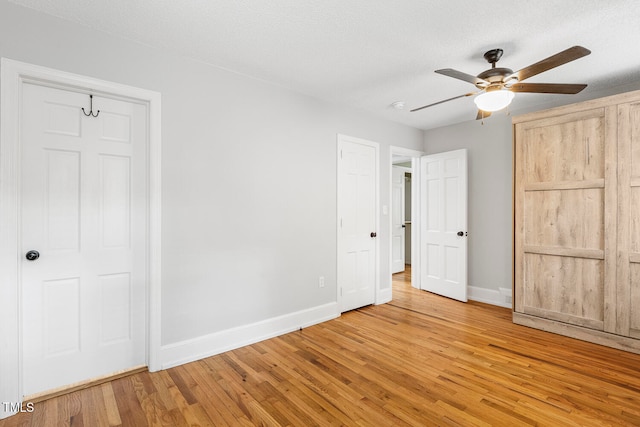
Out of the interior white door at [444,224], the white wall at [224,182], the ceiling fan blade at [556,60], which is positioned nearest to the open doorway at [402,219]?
the interior white door at [444,224]

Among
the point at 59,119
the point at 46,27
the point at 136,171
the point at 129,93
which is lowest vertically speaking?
the point at 136,171

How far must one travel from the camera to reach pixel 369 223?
4199mm

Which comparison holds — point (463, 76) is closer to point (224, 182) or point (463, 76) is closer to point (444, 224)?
point (224, 182)

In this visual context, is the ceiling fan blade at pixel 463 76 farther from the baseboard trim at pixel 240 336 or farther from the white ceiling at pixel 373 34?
the baseboard trim at pixel 240 336

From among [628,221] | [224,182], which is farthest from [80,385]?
[628,221]

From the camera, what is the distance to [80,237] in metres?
2.26

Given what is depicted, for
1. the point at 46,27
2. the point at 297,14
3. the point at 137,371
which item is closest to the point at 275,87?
the point at 297,14

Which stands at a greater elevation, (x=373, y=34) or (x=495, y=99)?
(x=373, y=34)

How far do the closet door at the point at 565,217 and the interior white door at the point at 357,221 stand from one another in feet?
5.61

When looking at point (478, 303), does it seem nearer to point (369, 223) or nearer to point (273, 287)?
point (369, 223)

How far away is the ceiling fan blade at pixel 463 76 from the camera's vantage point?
2195 mm

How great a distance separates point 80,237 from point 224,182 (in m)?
1.16

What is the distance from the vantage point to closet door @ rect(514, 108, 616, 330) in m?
2.96

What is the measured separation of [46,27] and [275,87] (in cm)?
181
